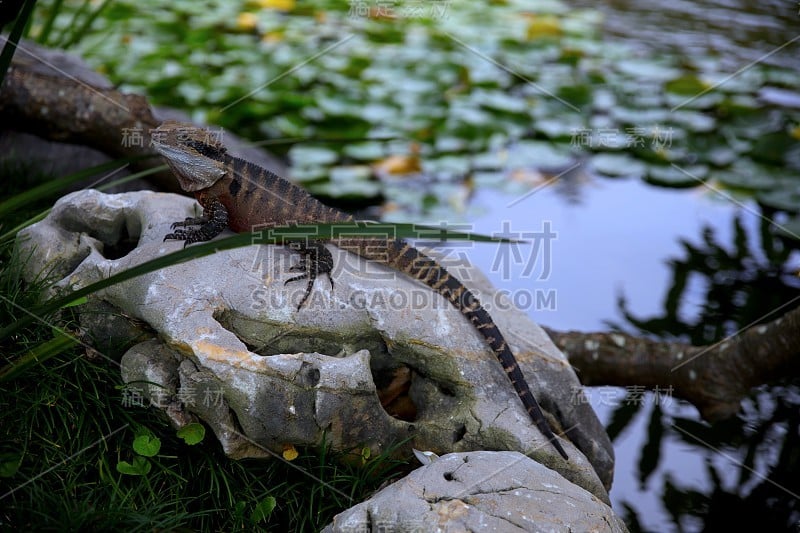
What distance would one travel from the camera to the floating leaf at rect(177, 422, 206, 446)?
10.1ft

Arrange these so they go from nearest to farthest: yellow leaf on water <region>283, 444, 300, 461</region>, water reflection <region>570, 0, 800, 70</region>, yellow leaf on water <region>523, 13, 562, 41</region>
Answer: yellow leaf on water <region>283, 444, 300, 461</region>, water reflection <region>570, 0, 800, 70</region>, yellow leaf on water <region>523, 13, 562, 41</region>

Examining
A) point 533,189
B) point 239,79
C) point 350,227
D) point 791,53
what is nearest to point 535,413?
point 350,227

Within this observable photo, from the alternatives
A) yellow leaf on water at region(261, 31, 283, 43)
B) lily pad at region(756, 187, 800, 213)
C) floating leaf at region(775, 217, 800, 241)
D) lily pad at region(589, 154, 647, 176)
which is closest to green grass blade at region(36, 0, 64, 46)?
yellow leaf on water at region(261, 31, 283, 43)

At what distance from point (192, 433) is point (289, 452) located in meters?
0.41

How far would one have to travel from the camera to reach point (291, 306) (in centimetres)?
332

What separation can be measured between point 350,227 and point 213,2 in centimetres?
774

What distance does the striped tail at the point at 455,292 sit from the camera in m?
3.43

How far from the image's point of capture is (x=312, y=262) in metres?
3.57

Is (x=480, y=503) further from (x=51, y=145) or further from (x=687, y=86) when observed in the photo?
(x=687, y=86)

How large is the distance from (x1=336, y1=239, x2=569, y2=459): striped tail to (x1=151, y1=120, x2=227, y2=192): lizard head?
0.78m

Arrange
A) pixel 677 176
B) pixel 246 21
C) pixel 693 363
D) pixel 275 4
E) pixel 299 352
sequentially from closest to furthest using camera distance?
pixel 299 352 → pixel 693 363 → pixel 677 176 → pixel 246 21 → pixel 275 4

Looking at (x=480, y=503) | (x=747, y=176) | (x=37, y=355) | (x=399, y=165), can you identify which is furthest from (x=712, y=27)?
(x=37, y=355)

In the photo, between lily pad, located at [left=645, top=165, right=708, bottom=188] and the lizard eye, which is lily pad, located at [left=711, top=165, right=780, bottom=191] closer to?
lily pad, located at [left=645, top=165, right=708, bottom=188]

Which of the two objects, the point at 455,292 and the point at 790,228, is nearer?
the point at 455,292
